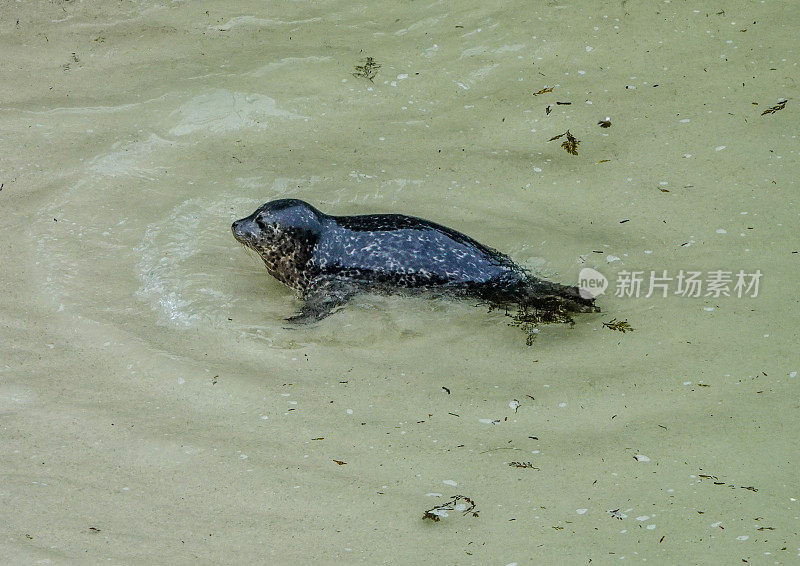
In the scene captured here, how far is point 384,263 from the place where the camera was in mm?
4043

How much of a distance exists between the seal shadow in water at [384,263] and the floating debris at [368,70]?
4.60ft

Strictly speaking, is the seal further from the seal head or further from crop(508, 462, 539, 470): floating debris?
crop(508, 462, 539, 470): floating debris

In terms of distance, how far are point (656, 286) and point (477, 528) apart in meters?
1.78

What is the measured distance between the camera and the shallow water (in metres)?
3.17

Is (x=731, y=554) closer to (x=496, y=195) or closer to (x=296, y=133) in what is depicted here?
(x=496, y=195)

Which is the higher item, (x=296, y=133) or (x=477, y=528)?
(x=296, y=133)

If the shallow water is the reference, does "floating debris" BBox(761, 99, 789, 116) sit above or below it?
above

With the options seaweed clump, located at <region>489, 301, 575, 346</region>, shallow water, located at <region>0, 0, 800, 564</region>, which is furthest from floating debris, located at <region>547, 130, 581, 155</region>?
seaweed clump, located at <region>489, 301, 575, 346</region>

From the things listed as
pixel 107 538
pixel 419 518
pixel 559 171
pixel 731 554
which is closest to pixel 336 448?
pixel 419 518

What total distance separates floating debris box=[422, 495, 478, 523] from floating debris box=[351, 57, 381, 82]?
3088 mm

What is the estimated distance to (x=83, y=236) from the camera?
14.6 ft

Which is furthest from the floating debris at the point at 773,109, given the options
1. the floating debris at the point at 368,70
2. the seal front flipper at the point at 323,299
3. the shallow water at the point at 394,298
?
the seal front flipper at the point at 323,299
